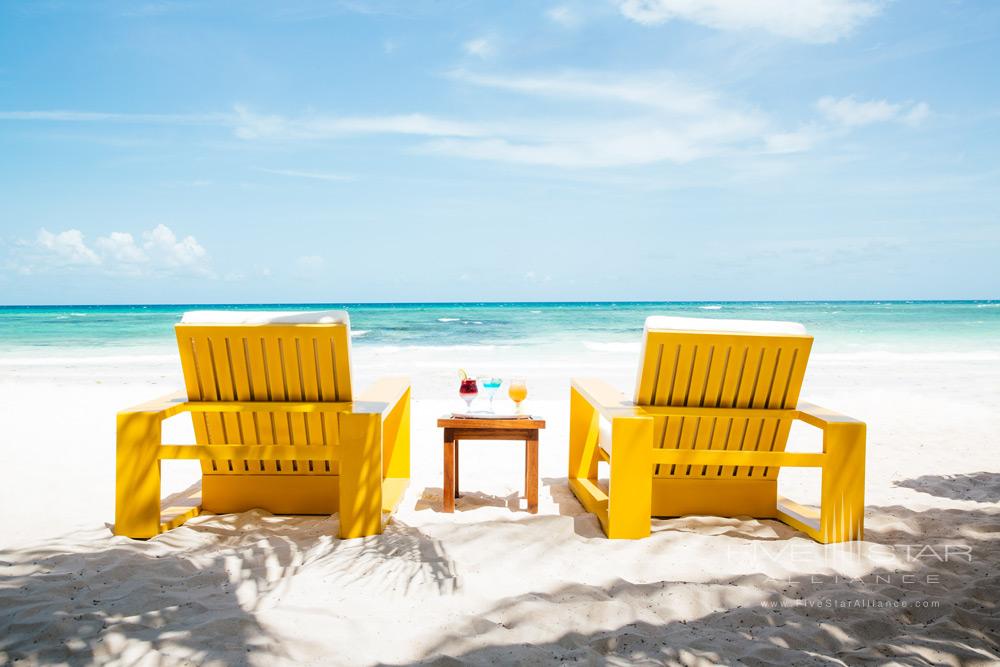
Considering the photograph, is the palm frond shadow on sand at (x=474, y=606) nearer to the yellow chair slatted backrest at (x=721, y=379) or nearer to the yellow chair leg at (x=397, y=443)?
the yellow chair slatted backrest at (x=721, y=379)

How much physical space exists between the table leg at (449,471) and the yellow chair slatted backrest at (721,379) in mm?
1075

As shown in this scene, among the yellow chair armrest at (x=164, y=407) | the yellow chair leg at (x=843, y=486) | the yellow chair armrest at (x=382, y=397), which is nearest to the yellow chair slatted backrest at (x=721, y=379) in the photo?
the yellow chair leg at (x=843, y=486)

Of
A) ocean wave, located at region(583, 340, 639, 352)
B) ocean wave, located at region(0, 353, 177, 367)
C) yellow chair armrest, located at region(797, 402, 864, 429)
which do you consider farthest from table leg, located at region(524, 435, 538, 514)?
ocean wave, located at region(583, 340, 639, 352)

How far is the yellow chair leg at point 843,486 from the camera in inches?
126

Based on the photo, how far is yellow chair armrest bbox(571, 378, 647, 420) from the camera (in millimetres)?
3240

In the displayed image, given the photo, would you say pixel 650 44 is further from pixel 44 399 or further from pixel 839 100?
pixel 44 399

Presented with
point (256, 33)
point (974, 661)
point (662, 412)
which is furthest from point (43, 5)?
point (974, 661)

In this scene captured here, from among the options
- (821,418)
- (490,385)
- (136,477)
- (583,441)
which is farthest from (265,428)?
(821,418)

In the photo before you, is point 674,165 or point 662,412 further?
point 674,165

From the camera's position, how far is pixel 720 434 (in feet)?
11.4

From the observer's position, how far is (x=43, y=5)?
2003 centimetres

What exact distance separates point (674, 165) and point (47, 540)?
34.0 metres

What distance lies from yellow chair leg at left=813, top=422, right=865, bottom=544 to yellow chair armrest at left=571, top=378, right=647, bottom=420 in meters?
0.94

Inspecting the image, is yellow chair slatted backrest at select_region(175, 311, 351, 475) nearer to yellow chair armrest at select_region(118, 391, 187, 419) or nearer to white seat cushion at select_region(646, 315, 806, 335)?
yellow chair armrest at select_region(118, 391, 187, 419)
